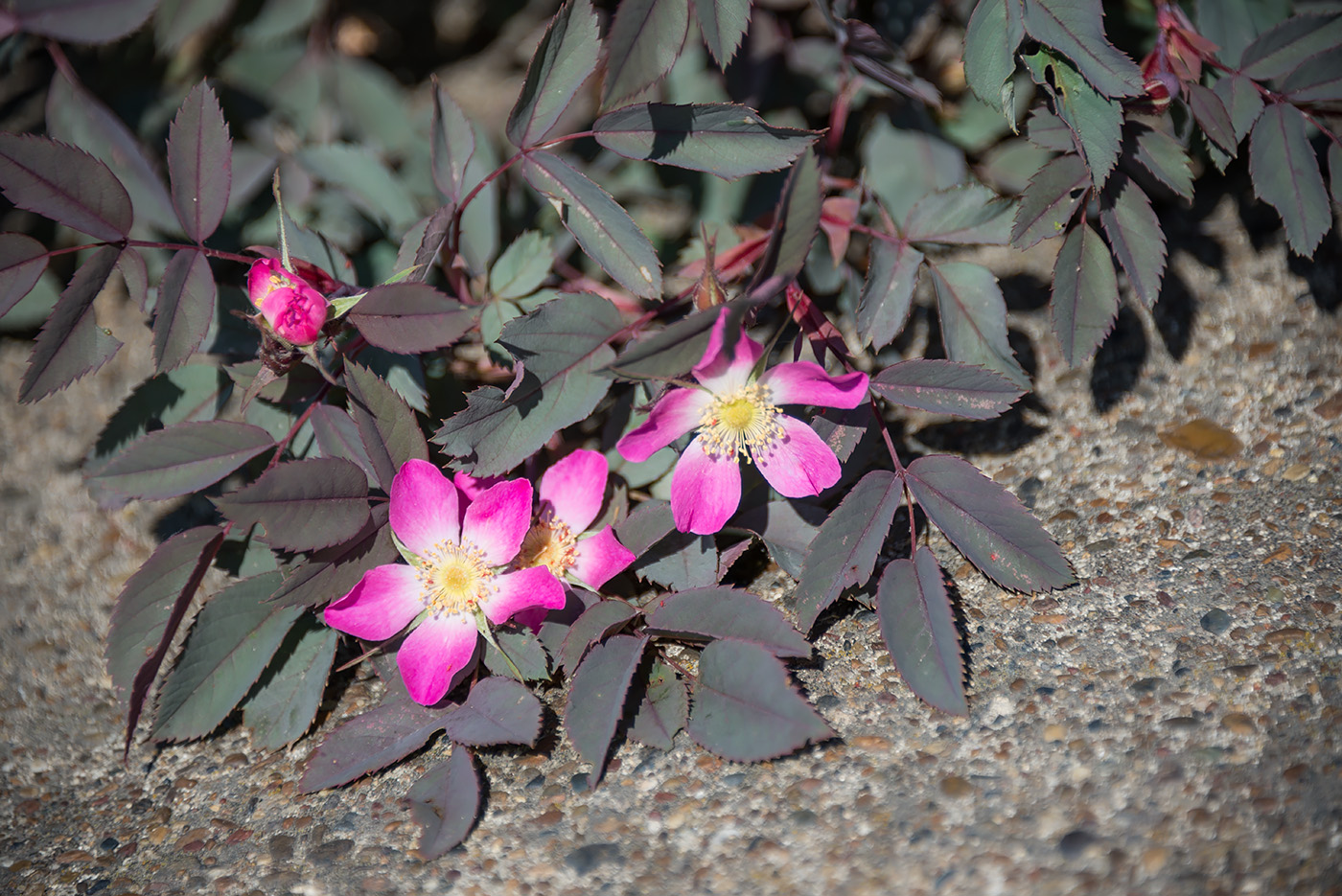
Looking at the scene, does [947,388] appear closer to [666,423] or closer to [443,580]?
[666,423]

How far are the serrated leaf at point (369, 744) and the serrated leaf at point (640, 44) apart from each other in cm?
77

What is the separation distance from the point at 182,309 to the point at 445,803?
2.26ft

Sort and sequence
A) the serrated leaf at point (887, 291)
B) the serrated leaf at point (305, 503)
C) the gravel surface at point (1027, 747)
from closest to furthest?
1. the gravel surface at point (1027, 747)
2. the serrated leaf at point (305, 503)
3. the serrated leaf at point (887, 291)

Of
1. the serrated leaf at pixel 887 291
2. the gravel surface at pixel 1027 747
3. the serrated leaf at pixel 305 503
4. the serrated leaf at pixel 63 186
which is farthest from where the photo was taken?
the serrated leaf at pixel 887 291

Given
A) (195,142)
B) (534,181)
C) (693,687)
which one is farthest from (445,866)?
(195,142)

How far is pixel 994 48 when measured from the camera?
3.73 ft

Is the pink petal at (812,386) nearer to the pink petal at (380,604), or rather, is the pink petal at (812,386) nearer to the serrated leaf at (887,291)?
the serrated leaf at (887,291)

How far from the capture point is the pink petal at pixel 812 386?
0.99m

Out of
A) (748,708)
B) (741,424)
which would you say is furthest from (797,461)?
(748,708)

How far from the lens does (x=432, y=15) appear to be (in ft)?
7.50

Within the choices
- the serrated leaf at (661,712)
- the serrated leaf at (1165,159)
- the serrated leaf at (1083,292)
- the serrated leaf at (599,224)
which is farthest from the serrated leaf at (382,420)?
the serrated leaf at (1165,159)

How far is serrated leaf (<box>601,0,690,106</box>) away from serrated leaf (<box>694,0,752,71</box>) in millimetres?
28

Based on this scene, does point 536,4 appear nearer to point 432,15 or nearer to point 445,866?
point 432,15

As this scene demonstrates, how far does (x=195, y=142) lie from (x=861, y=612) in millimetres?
1067
